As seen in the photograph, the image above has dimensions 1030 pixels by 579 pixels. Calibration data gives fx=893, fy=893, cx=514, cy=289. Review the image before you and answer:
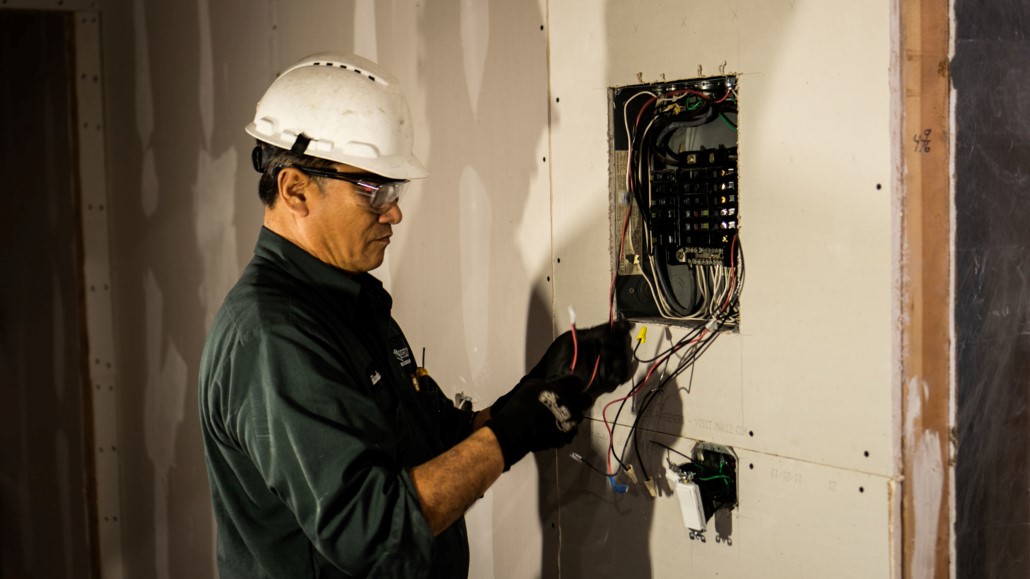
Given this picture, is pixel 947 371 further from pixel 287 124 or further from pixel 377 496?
pixel 287 124

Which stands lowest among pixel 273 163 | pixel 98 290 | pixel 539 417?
pixel 539 417

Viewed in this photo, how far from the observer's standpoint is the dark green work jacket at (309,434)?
1.26 meters

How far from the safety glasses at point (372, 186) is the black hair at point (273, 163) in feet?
0.04

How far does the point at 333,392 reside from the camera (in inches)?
51.2

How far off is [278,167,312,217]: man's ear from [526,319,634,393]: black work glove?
2.01 feet

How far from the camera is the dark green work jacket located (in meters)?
1.26

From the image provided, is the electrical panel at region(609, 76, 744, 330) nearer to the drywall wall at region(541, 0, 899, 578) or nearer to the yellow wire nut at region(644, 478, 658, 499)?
the drywall wall at region(541, 0, 899, 578)

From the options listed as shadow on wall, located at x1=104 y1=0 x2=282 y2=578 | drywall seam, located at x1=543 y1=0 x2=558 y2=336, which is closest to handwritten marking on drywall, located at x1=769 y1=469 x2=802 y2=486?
A: drywall seam, located at x1=543 y1=0 x2=558 y2=336

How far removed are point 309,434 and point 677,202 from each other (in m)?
0.86

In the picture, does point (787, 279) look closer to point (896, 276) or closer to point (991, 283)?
point (896, 276)

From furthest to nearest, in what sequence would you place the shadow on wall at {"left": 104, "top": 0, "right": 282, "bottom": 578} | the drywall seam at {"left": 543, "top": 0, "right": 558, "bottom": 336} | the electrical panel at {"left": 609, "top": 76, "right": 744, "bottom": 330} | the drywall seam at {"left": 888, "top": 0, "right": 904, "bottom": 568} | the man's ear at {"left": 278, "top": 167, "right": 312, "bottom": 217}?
the shadow on wall at {"left": 104, "top": 0, "right": 282, "bottom": 578}
the drywall seam at {"left": 543, "top": 0, "right": 558, "bottom": 336}
the electrical panel at {"left": 609, "top": 76, "right": 744, "bottom": 330}
the man's ear at {"left": 278, "top": 167, "right": 312, "bottom": 217}
the drywall seam at {"left": 888, "top": 0, "right": 904, "bottom": 568}

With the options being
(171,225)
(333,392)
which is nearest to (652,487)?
(333,392)

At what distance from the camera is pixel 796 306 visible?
1518 millimetres

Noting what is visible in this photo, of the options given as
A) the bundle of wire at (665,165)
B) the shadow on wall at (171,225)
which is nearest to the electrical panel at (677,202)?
the bundle of wire at (665,165)
